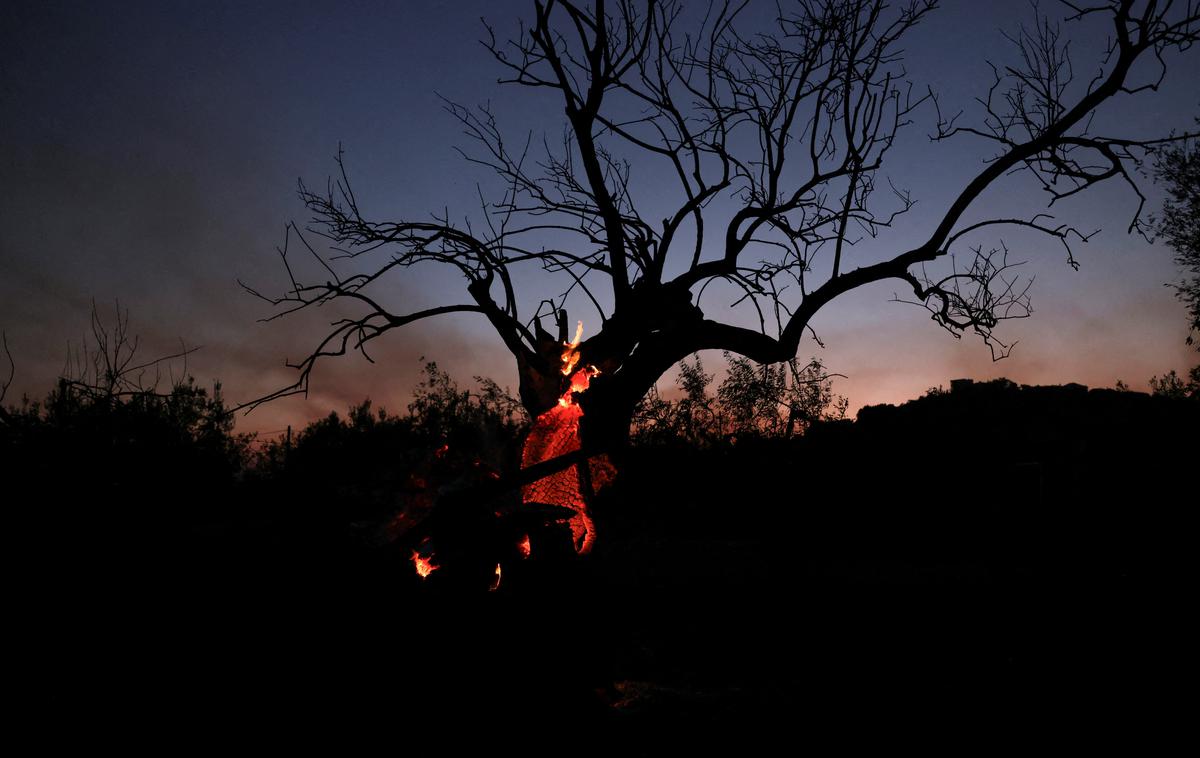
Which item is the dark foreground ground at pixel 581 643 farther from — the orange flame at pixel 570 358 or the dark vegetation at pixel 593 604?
the orange flame at pixel 570 358

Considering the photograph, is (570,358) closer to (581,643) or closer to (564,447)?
(564,447)

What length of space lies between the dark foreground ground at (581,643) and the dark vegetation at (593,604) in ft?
0.08

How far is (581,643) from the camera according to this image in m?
4.36

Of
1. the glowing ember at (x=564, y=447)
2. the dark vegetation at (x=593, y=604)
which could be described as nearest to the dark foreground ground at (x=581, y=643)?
the dark vegetation at (x=593, y=604)

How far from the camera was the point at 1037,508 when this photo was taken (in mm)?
11703

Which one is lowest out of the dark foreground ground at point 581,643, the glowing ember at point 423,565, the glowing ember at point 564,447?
the dark foreground ground at point 581,643

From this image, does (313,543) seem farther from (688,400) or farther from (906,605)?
(688,400)

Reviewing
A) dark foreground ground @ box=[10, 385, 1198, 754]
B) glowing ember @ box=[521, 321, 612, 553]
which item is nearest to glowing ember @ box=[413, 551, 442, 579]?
dark foreground ground @ box=[10, 385, 1198, 754]

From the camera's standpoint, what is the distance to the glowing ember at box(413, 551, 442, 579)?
13.3ft

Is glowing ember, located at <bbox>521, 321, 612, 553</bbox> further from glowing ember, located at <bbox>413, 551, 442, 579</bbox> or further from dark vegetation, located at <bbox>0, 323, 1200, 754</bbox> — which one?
glowing ember, located at <bbox>413, 551, 442, 579</bbox>

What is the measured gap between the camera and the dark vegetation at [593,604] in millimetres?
4164

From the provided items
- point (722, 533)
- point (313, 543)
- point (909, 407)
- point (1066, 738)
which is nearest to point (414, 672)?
point (313, 543)

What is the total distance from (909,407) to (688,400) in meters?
5.69

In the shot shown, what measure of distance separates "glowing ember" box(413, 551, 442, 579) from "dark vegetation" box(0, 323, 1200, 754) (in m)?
0.10
